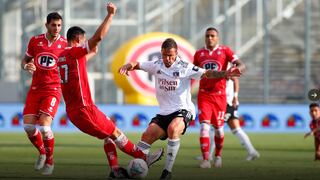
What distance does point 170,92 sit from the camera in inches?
602

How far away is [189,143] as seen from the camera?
25.7 meters

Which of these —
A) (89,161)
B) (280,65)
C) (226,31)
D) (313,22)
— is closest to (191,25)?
(226,31)

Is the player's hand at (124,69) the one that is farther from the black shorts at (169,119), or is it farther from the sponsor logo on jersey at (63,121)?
the sponsor logo on jersey at (63,121)

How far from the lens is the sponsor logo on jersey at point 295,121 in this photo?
3112cm

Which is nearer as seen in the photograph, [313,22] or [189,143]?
[189,143]

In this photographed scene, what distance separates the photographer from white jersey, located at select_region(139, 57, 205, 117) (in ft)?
Result: 50.1

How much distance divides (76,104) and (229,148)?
9327 millimetres

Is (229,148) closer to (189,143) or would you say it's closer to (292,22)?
(189,143)

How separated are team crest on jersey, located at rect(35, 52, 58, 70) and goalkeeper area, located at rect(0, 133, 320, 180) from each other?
156cm

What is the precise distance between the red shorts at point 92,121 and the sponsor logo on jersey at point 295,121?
1694cm

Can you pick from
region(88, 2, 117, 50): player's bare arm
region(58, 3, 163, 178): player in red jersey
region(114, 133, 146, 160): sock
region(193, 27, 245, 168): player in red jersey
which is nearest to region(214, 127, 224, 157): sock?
region(193, 27, 245, 168): player in red jersey

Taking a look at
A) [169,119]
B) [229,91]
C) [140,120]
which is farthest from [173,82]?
[140,120]

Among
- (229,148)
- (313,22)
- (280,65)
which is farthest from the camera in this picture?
(313,22)

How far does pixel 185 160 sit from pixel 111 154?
4.71m
